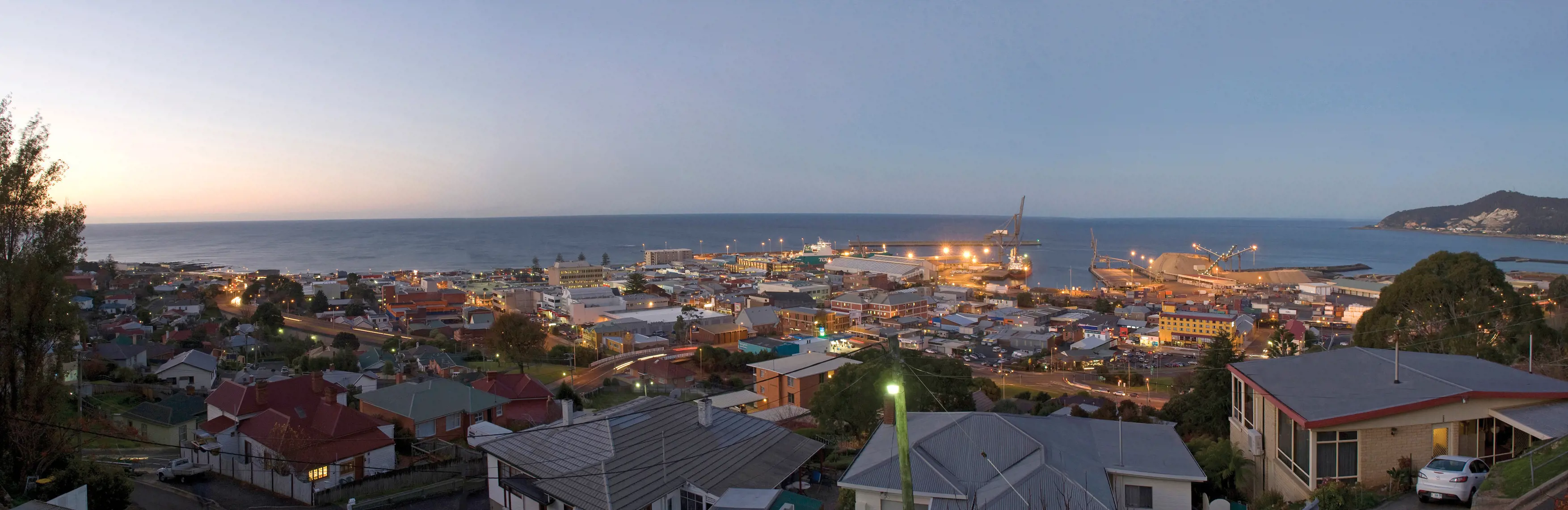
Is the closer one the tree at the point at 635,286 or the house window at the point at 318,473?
the house window at the point at 318,473

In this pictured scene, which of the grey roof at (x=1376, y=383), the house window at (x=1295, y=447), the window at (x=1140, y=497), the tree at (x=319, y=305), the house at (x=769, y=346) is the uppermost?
the grey roof at (x=1376, y=383)

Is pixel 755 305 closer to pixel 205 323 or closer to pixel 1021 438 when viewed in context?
pixel 205 323

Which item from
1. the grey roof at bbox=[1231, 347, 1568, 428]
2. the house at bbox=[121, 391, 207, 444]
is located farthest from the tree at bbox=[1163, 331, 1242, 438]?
the house at bbox=[121, 391, 207, 444]

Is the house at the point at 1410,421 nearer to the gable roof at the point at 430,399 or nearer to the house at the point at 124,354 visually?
the gable roof at the point at 430,399

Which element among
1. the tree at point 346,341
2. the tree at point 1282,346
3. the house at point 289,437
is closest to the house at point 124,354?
the tree at point 346,341

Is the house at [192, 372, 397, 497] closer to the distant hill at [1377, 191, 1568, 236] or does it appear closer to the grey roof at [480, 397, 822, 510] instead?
the grey roof at [480, 397, 822, 510]
